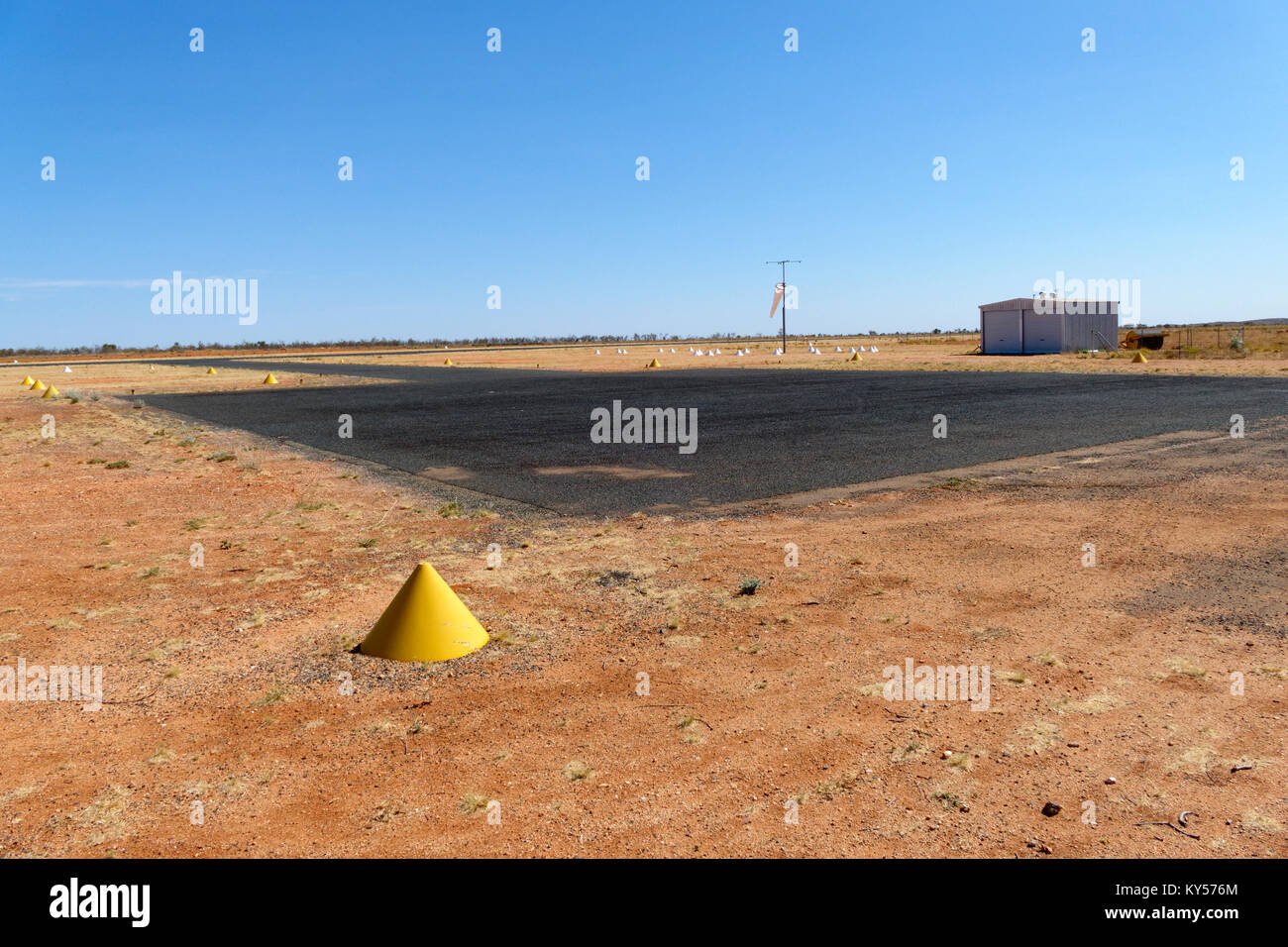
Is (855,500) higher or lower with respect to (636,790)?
higher

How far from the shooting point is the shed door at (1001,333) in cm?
5194

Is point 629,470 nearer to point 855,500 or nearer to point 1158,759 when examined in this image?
point 855,500

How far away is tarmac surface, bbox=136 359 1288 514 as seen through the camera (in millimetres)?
11273

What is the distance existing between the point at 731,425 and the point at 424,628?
12817mm

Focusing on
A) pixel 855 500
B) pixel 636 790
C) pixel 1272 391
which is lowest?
pixel 636 790

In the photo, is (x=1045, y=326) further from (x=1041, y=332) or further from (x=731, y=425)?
(x=731, y=425)

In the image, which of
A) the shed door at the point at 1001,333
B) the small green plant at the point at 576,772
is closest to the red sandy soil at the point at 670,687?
the small green plant at the point at 576,772

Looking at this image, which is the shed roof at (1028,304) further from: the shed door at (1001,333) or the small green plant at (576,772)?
the small green plant at (576,772)

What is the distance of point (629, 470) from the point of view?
12.0 metres

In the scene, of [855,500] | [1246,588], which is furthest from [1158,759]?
[855,500]

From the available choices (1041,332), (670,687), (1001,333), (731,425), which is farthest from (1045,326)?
(670,687)

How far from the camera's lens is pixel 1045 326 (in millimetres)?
50875

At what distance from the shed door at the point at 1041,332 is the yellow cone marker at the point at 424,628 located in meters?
51.8

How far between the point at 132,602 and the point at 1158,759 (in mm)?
6267
